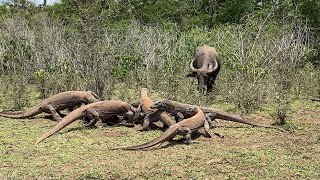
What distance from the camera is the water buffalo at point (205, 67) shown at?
12.0 meters

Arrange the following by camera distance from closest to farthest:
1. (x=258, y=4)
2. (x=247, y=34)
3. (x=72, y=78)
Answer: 1. (x=72, y=78)
2. (x=247, y=34)
3. (x=258, y=4)

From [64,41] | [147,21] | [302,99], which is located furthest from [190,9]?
[302,99]

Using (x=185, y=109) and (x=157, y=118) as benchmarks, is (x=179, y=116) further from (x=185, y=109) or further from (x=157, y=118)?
(x=157, y=118)

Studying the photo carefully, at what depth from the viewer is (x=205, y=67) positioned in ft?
40.5

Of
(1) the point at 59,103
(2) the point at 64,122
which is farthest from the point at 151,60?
(2) the point at 64,122

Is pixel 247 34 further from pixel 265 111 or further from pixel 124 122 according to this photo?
pixel 124 122

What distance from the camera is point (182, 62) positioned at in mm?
14336

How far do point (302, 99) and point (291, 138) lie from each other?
466 centimetres

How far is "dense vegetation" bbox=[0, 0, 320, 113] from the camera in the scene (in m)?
11.0

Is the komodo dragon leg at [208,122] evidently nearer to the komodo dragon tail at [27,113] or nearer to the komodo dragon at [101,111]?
the komodo dragon at [101,111]

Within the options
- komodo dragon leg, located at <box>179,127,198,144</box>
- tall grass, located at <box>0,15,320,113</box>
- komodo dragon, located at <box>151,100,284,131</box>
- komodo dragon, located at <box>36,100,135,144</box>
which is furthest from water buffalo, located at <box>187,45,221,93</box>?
komodo dragon leg, located at <box>179,127,198,144</box>

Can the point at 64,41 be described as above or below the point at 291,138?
above

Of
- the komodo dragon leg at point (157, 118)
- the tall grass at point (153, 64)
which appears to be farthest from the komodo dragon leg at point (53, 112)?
the komodo dragon leg at point (157, 118)

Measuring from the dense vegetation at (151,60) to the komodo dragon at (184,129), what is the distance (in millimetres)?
1942
